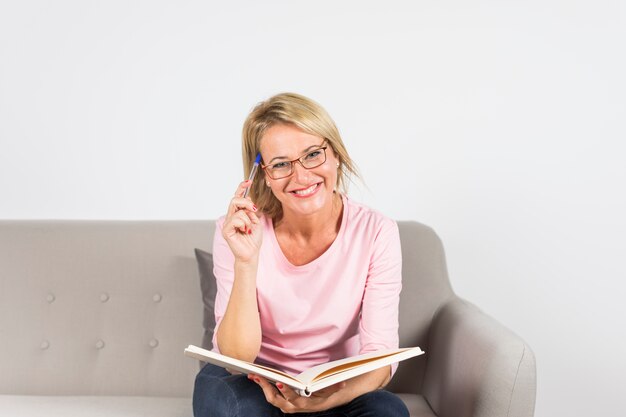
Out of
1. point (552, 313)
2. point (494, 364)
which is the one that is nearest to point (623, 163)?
point (552, 313)

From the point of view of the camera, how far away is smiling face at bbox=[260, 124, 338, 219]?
1.95 meters

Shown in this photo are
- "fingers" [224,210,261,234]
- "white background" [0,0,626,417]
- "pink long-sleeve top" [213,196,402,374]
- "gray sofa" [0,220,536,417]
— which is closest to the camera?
"fingers" [224,210,261,234]

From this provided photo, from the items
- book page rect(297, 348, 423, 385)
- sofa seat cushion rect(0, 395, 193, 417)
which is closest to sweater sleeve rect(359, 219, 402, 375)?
book page rect(297, 348, 423, 385)

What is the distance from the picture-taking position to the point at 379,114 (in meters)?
2.90

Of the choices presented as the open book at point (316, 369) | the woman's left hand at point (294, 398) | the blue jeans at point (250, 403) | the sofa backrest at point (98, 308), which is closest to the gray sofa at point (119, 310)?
the sofa backrest at point (98, 308)

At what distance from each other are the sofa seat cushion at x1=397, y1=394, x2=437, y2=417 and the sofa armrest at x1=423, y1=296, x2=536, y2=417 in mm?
20

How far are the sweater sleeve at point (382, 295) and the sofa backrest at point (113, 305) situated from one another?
43 centimetres

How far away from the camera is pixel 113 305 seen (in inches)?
97.1

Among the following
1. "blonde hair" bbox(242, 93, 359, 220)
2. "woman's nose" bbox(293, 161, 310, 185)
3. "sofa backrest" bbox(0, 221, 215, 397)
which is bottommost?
"sofa backrest" bbox(0, 221, 215, 397)

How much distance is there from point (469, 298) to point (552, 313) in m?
0.31

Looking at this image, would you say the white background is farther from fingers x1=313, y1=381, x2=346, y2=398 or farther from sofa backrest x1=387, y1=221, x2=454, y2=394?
fingers x1=313, y1=381, x2=346, y2=398

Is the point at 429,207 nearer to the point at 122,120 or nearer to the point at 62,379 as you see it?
the point at 122,120

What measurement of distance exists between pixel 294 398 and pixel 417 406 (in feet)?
2.24

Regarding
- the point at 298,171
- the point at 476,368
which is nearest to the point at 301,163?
the point at 298,171
